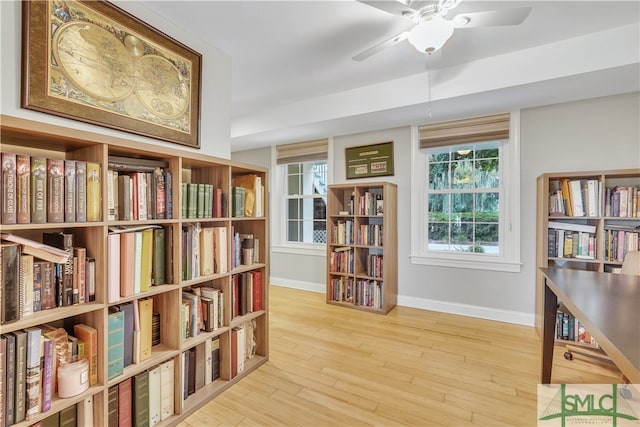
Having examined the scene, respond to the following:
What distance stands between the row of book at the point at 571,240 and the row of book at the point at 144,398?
3.19 m

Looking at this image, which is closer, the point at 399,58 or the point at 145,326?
the point at 145,326

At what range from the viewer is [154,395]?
5.25 ft

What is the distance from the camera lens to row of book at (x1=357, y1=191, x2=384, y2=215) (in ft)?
11.6

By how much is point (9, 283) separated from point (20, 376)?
0.36 meters

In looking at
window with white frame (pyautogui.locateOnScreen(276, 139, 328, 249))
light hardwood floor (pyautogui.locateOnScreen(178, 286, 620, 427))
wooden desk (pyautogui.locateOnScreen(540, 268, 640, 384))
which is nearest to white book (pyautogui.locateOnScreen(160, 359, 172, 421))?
light hardwood floor (pyautogui.locateOnScreen(178, 286, 620, 427))

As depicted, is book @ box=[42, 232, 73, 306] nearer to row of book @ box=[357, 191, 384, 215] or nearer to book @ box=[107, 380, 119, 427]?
book @ box=[107, 380, 119, 427]

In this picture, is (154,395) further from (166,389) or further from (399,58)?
(399,58)

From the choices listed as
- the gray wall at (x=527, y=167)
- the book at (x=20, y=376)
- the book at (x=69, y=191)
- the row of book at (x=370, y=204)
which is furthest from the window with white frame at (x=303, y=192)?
the book at (x=20, y=376)

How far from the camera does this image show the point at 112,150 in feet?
4.83

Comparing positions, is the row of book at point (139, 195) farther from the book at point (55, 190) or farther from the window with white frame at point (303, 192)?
the window with white frame at point (303, 192)

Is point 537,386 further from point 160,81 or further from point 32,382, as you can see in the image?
point 160,81

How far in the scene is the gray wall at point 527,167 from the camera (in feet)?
8.77

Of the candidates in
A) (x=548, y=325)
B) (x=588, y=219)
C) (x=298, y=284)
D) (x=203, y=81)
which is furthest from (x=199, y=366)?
(x=588, y=219)

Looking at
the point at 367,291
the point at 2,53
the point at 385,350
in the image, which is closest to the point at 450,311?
the point at 367,291
